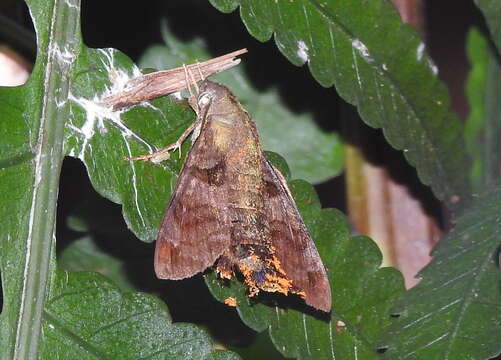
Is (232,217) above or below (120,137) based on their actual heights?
below

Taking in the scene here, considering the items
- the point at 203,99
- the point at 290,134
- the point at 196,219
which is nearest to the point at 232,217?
the point at 196,219

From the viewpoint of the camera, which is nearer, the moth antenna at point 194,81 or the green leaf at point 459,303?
the green leaf at point 459,303

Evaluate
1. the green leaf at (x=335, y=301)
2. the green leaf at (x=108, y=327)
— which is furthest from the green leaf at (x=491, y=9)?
the green leaf at (x=108, y=327)

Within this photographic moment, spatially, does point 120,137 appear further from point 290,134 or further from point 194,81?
point 290,134

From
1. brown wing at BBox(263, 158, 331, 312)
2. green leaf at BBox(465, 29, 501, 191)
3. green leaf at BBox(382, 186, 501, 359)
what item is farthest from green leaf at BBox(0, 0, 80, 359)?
green leaf at BBox(465, 29, 501, 191)

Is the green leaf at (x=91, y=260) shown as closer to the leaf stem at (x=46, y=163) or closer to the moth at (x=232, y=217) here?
the moth at (x=232, y=217)

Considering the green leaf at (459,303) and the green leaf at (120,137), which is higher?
the green leaf at (120,137)

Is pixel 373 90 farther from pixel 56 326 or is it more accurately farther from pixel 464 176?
pixel 56 326

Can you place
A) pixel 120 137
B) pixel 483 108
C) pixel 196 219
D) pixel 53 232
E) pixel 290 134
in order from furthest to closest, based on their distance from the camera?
pixel 483 108 → pixel 290 134 → pixel 196 219 → pixel 120 137 → pixel 53 232
